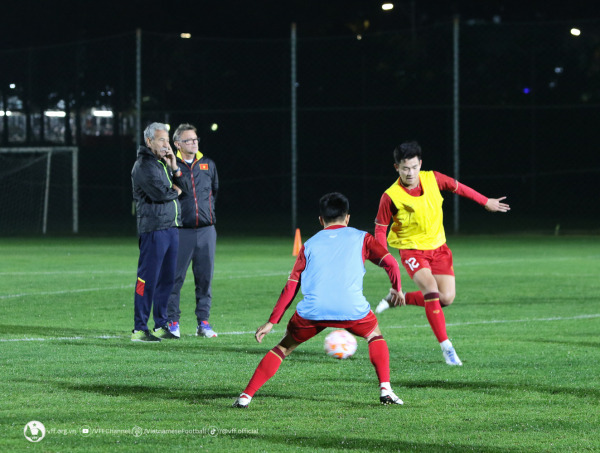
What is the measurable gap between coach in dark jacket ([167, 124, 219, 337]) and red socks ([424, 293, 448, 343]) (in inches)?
91.1

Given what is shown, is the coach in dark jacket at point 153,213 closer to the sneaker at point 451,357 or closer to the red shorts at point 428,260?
the red shorts at point 428,260

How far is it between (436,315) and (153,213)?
2.83 metres

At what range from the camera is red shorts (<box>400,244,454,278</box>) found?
30.0 feet

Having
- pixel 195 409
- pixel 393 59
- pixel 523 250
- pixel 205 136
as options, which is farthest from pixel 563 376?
pixel 393 59

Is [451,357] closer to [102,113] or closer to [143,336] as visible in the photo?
[143,336]

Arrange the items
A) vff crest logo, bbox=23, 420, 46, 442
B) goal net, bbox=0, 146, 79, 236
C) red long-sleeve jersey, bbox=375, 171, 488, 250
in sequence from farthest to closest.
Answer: goal net, bbox=0, 146, 79, 236 < red long-sleeve jersey, bbox=375, 171, 488, 250 < vff crest logo, bbox=23, 420, 46, 442

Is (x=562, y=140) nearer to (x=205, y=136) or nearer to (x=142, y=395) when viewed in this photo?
(x=205, y=136)

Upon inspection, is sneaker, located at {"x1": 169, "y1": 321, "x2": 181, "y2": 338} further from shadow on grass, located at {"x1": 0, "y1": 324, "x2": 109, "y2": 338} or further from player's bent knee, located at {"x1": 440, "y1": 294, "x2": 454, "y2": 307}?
player's bent knee, located at {"x1": 440, "y1": 294, "x2": 454, "y2": 307}

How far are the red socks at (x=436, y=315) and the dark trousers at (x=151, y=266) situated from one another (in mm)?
2525

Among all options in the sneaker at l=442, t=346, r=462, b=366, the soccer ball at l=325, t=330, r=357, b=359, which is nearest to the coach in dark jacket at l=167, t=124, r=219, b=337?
the sneaker at l=442, t=346, r=462, b=366

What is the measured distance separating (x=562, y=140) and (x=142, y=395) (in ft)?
95.5

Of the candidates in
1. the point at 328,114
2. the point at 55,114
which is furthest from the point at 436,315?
the point at 328,114

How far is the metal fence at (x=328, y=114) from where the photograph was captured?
3091 cm

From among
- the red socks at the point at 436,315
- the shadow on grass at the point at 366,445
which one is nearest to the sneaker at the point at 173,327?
the red socks at the point at 436,315
